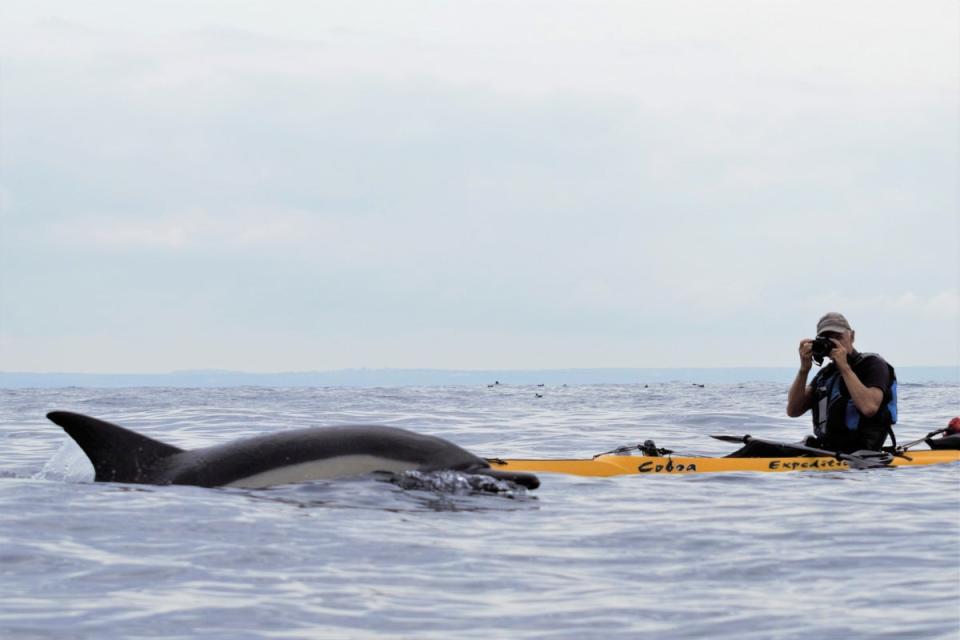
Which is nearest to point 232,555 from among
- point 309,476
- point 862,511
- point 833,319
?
point 309,476

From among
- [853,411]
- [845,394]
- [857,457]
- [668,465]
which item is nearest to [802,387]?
[845,394]

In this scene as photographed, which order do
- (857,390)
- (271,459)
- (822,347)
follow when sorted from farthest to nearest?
(822,347), (857,390), (271,459)

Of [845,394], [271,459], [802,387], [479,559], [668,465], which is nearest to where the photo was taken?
[479,559]

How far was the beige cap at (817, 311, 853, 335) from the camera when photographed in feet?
46.2

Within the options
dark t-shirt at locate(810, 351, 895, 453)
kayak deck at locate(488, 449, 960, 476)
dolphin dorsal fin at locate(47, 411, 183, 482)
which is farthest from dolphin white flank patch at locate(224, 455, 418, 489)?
dark t-shirt at locate(810, 351, 895, 453)

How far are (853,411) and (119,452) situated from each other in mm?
8206

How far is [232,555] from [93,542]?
107cm

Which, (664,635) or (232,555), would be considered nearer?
(664,635)

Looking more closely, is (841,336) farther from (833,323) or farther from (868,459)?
(868,459)

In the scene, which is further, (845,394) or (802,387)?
(802,387)

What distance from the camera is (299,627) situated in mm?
6137

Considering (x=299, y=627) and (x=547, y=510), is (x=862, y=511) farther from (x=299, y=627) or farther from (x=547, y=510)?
(x=299, y=627)

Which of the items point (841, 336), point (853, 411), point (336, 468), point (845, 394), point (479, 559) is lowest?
point (479, 559)

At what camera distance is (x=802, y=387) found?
47.5ft
